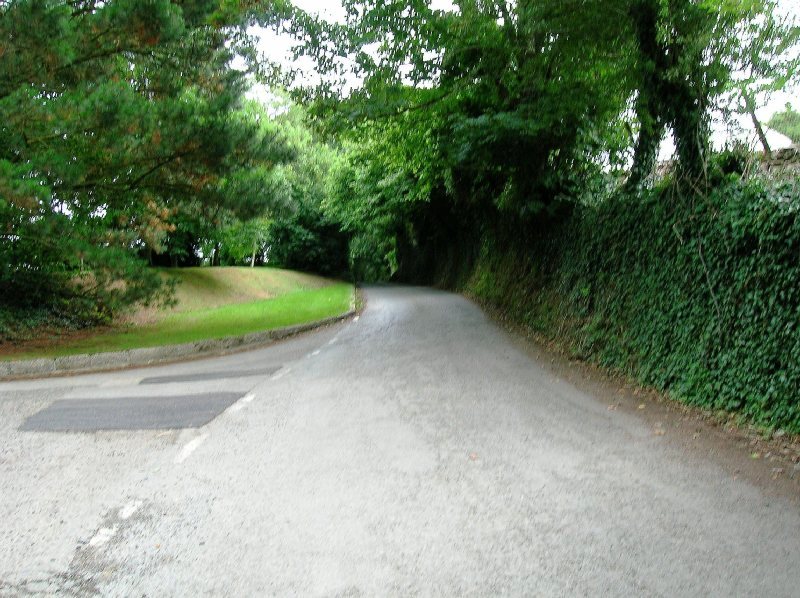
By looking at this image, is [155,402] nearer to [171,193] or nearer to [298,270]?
[171,193]

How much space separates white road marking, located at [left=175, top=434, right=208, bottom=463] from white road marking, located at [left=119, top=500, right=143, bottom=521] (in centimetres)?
97

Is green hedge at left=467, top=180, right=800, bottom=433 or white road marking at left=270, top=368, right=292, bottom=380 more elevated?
green hedge at left=467, top=180, right=800, bottom=433

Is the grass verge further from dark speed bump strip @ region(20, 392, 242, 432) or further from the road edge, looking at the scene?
dark speed bump strip @ region(20, 392, 242, 432)

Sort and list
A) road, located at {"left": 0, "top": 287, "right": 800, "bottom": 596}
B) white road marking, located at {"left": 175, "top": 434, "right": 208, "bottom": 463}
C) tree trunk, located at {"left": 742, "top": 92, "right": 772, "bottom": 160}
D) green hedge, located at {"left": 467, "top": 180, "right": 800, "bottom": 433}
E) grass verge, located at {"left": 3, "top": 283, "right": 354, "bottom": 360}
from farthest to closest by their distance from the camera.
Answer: grass verge, located at {"left": 3, "top": 283, "right": 354, "bottom": 360} → tree trunk, located at {"left": 742, "top": 92, "right": 772, "bottom": 160} → green hedge, located at {"left": 467, "top": 180, "right": 800, "bottom": 433} → white road marking, located at {"left": 175, "top": 434, "right": 208, "bottom": 463} → road, located at {"left": 0, "top": 287, "right": 800, "bottom": 596}

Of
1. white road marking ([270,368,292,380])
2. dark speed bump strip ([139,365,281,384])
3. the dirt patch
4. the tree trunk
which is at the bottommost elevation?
dark speed bump strip ([139,365,281,384])

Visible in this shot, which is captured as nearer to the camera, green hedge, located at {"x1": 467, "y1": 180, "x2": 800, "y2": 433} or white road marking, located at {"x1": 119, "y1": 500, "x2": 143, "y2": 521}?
white road marking, located at {"x1": 119, "y1": 500, "x2": 143, "y2": 521}

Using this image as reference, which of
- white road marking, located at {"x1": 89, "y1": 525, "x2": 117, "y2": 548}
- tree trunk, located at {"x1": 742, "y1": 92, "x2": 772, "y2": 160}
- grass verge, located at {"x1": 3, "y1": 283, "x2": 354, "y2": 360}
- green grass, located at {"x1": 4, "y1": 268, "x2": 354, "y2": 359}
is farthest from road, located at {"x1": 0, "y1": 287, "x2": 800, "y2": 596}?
green grass, located at {"x1": 4, "y1": 268, "x2": 354, "y2": 359}

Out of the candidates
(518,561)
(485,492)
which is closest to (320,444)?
(485,492)

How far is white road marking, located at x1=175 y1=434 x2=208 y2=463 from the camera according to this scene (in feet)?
19.1

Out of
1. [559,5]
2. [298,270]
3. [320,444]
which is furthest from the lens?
[298,270]

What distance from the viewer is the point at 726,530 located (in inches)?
172

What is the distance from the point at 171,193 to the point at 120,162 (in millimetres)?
1630

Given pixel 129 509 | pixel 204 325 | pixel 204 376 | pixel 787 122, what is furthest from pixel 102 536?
pixel 204 325

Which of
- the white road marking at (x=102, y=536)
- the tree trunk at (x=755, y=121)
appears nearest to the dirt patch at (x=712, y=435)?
the tree trunk at (x=755, y=121)
